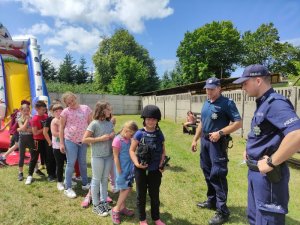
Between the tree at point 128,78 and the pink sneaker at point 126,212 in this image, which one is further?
the tree at point 128,78

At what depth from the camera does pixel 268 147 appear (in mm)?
2602

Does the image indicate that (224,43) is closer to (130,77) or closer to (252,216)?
(130,77)

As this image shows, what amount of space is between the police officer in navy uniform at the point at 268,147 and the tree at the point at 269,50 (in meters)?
45.5

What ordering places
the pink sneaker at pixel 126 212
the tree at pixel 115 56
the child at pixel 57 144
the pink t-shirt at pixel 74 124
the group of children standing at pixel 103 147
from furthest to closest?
the tree at pixel 115 56, the child at pixel 57 144, the pink t-shirt at pixel 74 124, the pink sneaker at pixel 126 212, the group of children standing at pixel 103 147

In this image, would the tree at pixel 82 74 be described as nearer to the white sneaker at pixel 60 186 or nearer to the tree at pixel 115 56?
the tree at pixel 115 56

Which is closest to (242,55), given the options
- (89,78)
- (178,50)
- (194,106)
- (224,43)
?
(224,43)

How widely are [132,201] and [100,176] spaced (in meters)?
0.94

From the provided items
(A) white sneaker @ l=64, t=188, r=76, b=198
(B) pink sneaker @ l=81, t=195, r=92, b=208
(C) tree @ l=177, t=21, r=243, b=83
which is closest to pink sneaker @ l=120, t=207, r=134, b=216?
(B) pink sneaker @ l=81, t=195, r=92, b=208

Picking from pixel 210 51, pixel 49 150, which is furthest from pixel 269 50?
pixel 49 150

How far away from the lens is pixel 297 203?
16.8 ft

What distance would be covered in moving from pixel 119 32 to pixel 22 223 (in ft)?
166

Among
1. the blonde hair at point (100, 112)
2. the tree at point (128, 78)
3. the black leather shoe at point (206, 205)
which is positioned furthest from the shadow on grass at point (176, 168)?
the tree at point (128, 78)

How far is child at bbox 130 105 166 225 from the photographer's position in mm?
3736

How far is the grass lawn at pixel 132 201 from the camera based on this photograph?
432 cm
